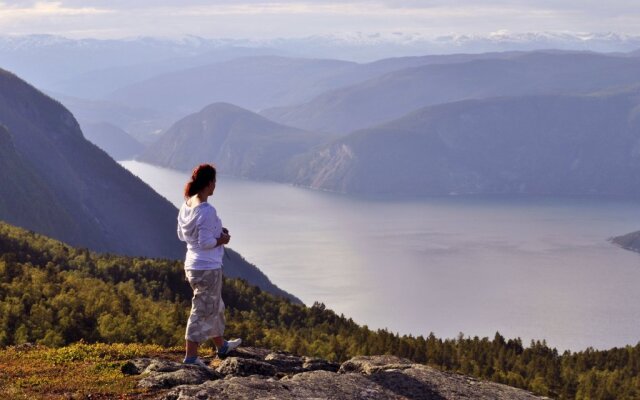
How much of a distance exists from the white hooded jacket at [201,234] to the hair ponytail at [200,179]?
0.35 meters

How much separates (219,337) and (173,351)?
2566 mm

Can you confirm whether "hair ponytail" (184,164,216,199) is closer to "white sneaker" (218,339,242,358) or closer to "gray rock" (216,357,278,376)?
"gray rock" (216,357,278,376)

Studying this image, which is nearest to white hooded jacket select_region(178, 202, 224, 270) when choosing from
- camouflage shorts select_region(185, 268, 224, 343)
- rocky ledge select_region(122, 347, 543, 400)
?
camouflage shorts select_region(185, 268, 224, 343)

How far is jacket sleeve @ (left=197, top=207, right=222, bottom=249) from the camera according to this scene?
868 inches

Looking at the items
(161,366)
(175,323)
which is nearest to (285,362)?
(161,366)

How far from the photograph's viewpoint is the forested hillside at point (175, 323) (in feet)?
117

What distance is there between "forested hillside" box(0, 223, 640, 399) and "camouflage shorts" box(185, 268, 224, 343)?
9.81 metres

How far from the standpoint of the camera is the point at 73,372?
21984 millimetres

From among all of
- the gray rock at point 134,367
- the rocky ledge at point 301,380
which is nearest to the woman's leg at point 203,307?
the rocky ledge at point 301,380

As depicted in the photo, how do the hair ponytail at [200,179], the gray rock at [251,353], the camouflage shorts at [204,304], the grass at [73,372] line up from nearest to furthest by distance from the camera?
the grass at [73,372], the hair ponytail at [200,179], the camouflage shorts at [204,304], the gray rock at [251,353]

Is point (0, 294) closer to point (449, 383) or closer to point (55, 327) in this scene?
point (55, 327)

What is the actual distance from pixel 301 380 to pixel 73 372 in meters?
5.16

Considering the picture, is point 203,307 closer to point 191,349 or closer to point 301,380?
point 191,349

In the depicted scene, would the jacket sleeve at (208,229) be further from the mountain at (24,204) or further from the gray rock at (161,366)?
the mountain at (24,204)
